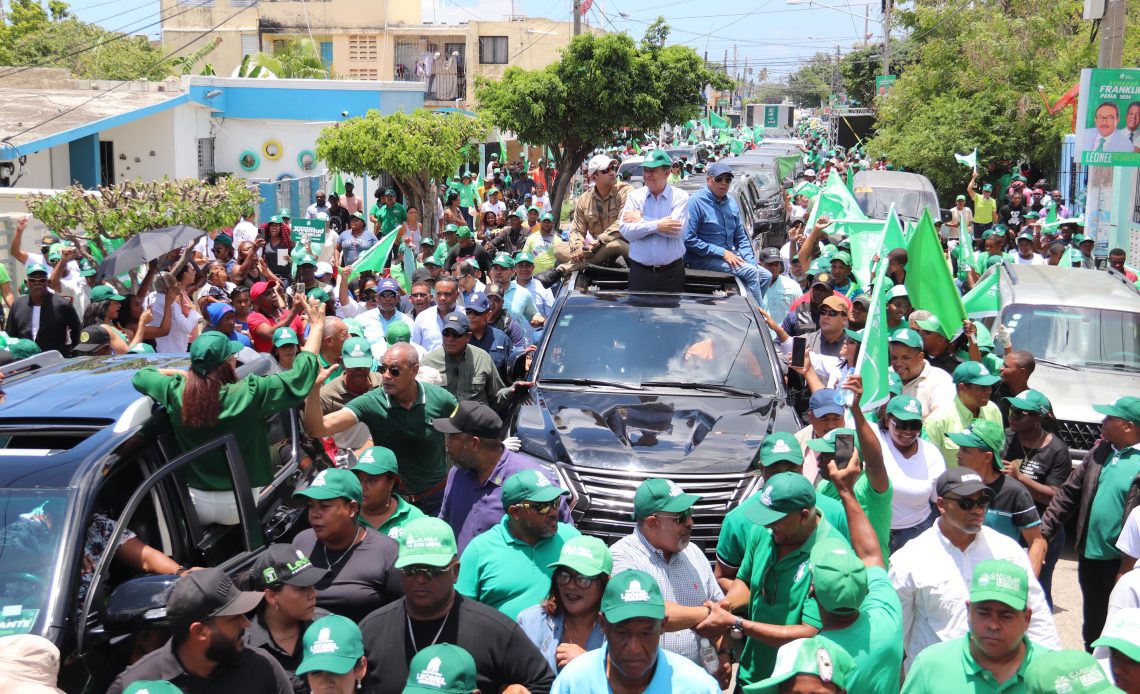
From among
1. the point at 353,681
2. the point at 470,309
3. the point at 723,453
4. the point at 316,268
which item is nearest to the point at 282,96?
the point at 316,268

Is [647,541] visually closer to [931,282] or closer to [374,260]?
[931,282]

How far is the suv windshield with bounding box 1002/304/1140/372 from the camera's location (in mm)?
10312

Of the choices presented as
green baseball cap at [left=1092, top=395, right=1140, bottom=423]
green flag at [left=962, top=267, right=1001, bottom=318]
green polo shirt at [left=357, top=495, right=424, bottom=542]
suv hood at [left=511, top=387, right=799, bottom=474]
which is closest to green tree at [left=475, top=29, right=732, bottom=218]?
green flag at [left=962, top=267, right=1001, bottom=318]

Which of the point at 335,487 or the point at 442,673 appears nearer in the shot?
the point at 442,673

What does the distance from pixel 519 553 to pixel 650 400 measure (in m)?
2.59

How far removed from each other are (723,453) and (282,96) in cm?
3287

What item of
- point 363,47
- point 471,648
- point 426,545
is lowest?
point 471,648

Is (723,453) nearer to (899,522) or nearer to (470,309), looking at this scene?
(899,522)

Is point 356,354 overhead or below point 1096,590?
overhead

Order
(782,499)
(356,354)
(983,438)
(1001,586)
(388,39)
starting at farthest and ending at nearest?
(388,39) < (356,354) < (983,438) < (782,499) < (1001,586)

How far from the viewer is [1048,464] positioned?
7.11 meters

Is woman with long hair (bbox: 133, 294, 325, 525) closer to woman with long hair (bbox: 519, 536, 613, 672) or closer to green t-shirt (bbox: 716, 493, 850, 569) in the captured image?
woman with long hair (bbox: 519, 536, 613, 672)

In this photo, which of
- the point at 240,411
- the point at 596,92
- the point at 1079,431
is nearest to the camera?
the point at 240,411

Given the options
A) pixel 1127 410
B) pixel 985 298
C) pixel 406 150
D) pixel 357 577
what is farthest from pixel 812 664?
pixel 406 150
